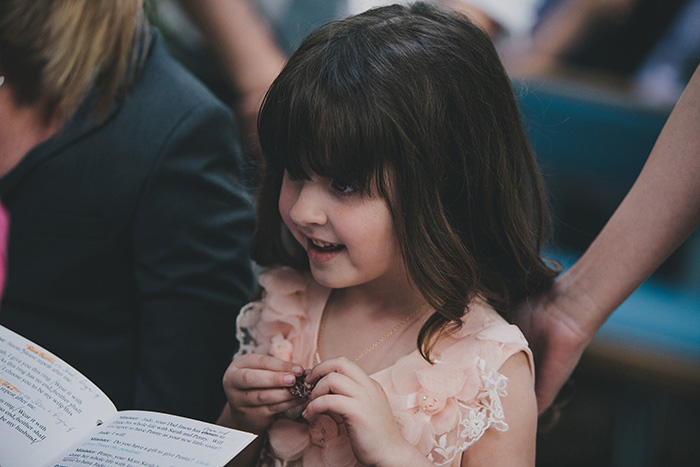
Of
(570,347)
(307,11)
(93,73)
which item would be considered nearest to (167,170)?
(93,73)

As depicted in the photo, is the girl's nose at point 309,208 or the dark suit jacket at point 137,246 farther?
the dark suit jacket at point 137,246

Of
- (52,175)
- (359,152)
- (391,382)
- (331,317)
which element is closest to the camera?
(359,152)

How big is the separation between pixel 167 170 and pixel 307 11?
882 millimetres

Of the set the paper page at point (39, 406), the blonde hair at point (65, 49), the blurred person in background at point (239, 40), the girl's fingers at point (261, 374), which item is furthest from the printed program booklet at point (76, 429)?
the blurred person in background at point (239, 40)

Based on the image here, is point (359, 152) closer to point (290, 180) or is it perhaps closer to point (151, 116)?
point (290, 180)

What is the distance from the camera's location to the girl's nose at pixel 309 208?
2.89 ft

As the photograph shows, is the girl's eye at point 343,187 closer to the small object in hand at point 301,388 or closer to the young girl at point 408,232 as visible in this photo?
the young girl at point 408,232

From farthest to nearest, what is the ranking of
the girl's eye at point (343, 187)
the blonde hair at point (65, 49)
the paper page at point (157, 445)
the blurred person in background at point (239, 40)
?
the blurred person in background at point (239, 40), the blonde hair at point (65, 49), the girl's eye at point (343, 187), the paper page at point (157, 445)

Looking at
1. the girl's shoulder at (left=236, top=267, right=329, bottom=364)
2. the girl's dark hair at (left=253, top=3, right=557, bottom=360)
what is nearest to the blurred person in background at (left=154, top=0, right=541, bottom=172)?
the girl's shoulder at (left=236, top=267, right=329, bottom=364)

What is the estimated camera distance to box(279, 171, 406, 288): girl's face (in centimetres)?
88

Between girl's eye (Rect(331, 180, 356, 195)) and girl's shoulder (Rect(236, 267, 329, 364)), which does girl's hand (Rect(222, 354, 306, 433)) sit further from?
girl's eye (Rect(331, 180, 356, 195))

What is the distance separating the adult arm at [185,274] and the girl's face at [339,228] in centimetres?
31

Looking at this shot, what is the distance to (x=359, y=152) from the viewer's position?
33.8 inches

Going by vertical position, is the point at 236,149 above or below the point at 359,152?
below
